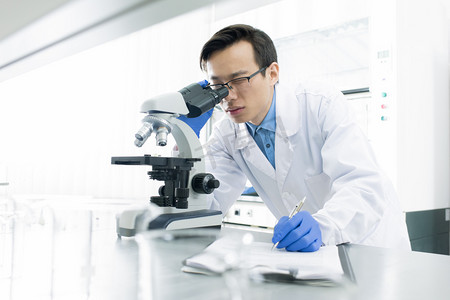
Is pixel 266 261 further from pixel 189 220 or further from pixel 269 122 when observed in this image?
pixel 269 122

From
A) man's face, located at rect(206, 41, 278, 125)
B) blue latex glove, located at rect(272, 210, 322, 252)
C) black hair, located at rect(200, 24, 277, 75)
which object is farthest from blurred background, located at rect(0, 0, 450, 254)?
blue latex glove, located at rect(272, 210, 322, 252)

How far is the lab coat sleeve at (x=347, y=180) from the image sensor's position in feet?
3.45

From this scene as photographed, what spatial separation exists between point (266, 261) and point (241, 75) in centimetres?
98

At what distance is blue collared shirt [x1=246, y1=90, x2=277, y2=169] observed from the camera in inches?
63.5

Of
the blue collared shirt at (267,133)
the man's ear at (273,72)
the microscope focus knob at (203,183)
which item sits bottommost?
the microscope focus knob at (203,183)

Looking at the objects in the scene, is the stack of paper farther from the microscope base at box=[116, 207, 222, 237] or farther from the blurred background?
the blurred background

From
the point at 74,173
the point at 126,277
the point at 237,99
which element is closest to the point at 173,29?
the point at 74,173

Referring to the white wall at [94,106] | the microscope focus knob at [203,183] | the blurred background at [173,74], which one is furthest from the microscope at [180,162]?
the white wall at [94,106]

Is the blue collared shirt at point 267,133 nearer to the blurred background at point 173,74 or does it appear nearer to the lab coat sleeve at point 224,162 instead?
the lab coat sleeve at point 224,162

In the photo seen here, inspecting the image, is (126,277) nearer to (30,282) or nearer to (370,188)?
(30,282)

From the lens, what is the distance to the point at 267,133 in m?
1.65

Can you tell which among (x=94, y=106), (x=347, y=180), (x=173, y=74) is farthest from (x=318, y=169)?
(x=173, y=74)

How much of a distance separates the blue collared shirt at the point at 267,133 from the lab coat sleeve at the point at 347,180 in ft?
0.77

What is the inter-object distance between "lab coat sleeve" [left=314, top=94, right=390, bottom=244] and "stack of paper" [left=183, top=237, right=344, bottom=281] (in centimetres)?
21
